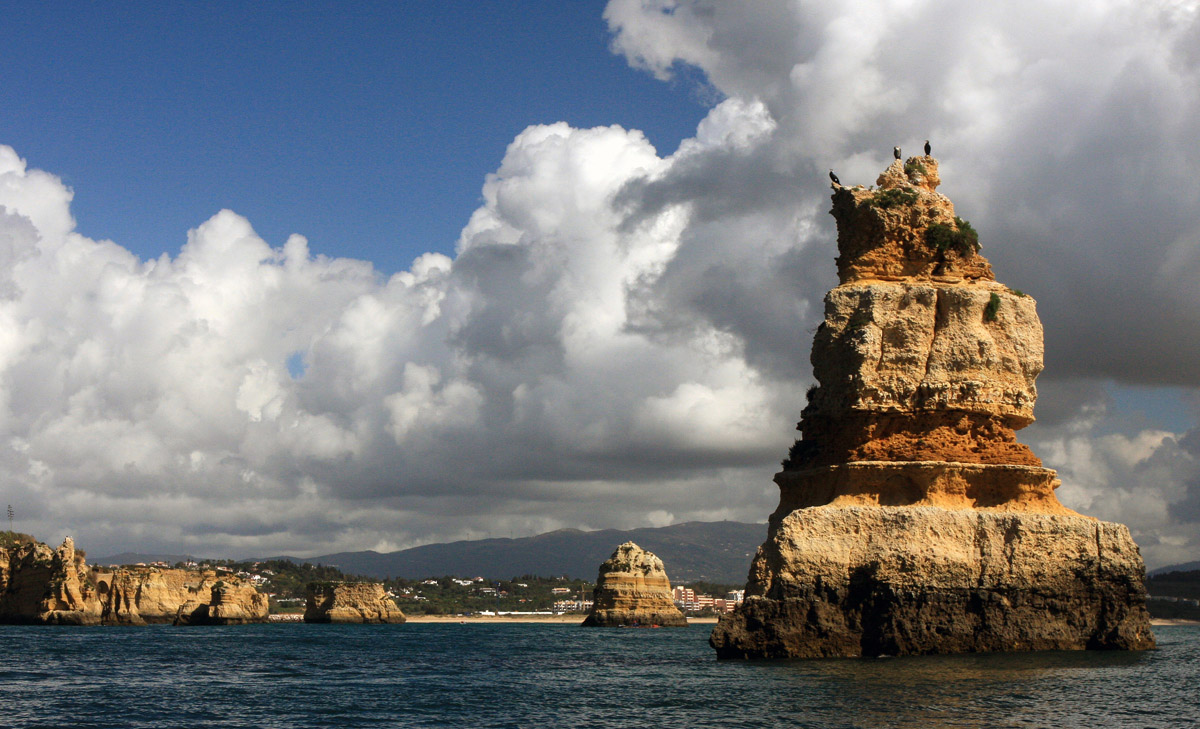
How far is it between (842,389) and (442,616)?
6044 inches

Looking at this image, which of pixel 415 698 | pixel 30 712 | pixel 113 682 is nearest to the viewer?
pixel 30 712

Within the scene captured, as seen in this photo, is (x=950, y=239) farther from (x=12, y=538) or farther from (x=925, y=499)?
(x=12, y=538)

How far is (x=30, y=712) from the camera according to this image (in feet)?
94.8

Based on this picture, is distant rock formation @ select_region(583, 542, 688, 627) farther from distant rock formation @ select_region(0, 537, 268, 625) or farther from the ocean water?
the ocean water

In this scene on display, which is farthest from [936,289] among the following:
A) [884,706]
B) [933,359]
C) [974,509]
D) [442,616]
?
[442,616]

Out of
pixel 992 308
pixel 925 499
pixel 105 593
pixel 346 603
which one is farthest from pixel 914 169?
pixel 346 603

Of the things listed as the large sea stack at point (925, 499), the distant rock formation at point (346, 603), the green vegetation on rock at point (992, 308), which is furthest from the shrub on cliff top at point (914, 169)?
the distant rock formation at point (346, 603)

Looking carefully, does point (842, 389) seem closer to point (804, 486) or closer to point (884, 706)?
point (804, 486)

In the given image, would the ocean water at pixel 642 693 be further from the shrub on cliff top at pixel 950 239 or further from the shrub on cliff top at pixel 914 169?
the shrub on cliff top at pixel 914 169

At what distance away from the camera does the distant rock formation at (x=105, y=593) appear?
340 ft

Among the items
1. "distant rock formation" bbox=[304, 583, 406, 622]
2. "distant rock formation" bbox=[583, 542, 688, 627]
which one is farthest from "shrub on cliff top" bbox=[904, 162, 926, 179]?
"distant rock formation" bbox=[304, 583, 406, 622]

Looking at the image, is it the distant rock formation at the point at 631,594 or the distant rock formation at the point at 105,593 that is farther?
the distant rock formation at the point at 631,594

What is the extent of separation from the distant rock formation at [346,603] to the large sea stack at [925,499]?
311 feet

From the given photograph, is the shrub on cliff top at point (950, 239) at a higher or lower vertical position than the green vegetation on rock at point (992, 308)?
higher
